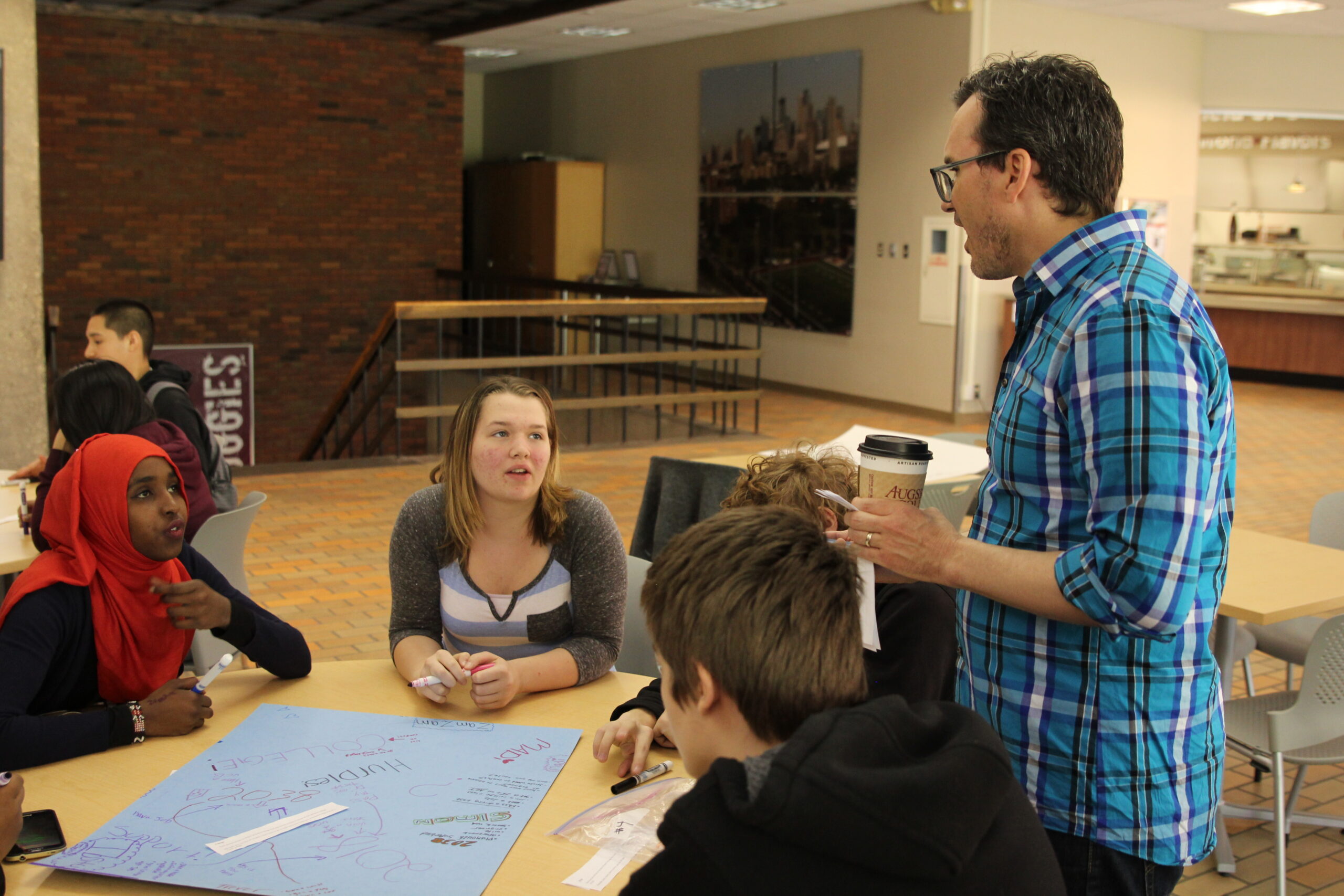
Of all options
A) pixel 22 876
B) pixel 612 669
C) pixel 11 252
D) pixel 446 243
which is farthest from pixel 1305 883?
pixel 446 243

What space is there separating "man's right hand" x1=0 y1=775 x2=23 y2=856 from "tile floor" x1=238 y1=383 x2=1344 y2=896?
2467mm

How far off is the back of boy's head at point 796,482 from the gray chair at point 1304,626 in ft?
6.43

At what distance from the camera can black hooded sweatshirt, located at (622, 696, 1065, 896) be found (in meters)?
0.94

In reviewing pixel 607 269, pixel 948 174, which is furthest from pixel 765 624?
pixel 607 269

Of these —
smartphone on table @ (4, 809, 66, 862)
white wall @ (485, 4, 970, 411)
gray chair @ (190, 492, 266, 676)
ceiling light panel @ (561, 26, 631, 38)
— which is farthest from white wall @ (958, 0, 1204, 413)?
smartphone on table @ (4, 809, 66, 862)

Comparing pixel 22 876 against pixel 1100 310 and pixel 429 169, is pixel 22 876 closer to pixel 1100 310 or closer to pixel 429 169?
pixel 1100 310

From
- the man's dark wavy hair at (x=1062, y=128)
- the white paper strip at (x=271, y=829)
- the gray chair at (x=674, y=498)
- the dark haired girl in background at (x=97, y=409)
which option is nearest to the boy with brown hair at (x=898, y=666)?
the white paper strip at (x=271, y=829)

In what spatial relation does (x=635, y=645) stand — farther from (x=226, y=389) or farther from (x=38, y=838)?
(x=226, y=389)

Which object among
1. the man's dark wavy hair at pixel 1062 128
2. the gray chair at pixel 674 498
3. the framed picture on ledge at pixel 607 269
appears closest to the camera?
the man's dark wavy hair at pixel 1062 128

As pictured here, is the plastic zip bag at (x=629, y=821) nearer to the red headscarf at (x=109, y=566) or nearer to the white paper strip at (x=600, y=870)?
the white paper strip at (x=600, y=870)

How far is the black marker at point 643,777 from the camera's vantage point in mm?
1689

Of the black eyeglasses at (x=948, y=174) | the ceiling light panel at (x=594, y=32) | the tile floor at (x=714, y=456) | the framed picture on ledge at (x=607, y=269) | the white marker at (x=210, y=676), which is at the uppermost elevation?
the ceiling light panel at (x=594, y=32)

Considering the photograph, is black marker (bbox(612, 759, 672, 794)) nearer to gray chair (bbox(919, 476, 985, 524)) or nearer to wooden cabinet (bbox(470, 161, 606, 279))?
gray chair (bbox(919, 476, 985, 524))

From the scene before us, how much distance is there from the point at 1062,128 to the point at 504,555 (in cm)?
138
